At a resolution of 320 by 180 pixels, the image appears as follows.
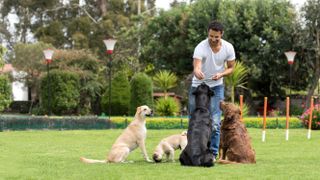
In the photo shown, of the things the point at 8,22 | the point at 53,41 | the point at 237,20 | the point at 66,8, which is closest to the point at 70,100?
the point at 237,20

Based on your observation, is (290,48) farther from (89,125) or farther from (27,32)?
(27,32)

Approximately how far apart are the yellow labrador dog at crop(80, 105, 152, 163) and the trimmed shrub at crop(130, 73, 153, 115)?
21.9 meters

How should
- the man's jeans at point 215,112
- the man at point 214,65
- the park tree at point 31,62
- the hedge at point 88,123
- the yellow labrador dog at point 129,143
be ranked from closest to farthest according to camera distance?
the man at point 214,65 < the man's jeans at point 215,112 < the yellow labrador dog at point 129,143 < the hedge at point 88,123 < the park tree at point 31,62

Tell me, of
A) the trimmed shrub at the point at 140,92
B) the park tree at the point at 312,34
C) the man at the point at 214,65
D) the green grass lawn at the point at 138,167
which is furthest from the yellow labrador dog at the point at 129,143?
the park tree at the point at 312,34

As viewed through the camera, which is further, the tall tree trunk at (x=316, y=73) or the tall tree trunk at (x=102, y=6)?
the tall tree trunk at (x=102, y=6)

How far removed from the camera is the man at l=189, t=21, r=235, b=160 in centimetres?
1024

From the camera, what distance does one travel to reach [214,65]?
10445 millimetres

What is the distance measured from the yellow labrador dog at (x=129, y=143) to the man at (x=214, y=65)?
4.75ft

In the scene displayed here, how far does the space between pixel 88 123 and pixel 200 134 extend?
1608 cm

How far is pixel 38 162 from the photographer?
449 inches

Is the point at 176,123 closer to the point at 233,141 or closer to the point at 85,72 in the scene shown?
the point at 233,141

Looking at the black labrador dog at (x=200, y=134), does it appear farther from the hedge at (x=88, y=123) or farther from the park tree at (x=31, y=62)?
the park tree at (x=31, y=62)

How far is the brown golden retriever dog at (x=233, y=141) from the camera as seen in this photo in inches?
416

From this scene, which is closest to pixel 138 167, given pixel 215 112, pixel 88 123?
pixel 215 112
